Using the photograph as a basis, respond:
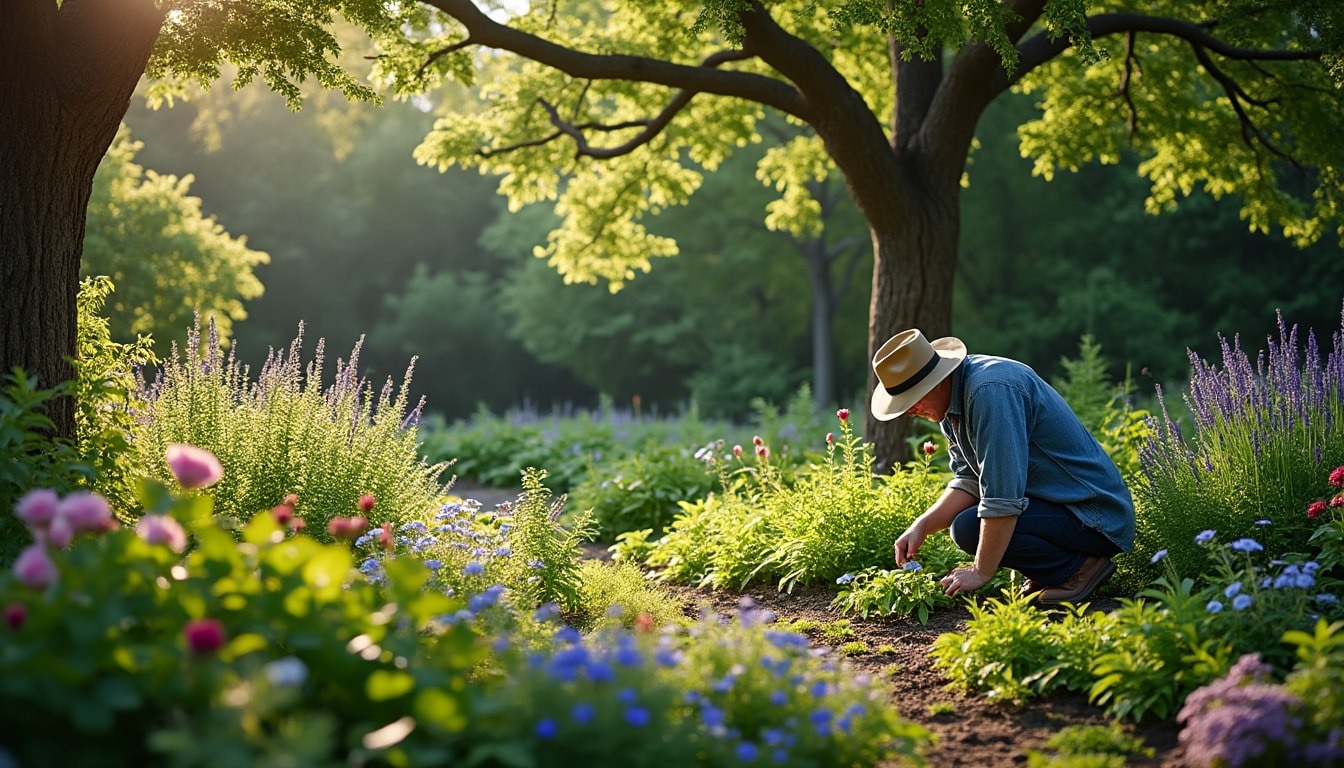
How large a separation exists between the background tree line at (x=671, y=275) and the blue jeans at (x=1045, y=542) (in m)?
14.7

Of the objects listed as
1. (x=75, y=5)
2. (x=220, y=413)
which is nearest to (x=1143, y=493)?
(x=220, y=413)

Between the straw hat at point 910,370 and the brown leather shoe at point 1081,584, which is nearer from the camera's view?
the straw hat at point 910,370

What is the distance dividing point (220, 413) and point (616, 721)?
11.8 ft

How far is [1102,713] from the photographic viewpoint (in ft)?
11.4

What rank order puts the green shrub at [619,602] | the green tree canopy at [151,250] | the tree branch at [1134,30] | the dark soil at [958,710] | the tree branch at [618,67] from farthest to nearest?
1. the green tree canopy at [151,250]
2. the tree branch at [1134,30]
3. the tree branch at [618,67]
4. the green shrub at [619,602]
5. the dark soil at [958,710]

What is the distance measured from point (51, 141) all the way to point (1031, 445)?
4466mm

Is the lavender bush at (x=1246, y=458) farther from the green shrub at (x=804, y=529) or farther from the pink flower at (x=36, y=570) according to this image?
the pink flower at (x=36, y=570)

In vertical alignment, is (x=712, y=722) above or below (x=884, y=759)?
above

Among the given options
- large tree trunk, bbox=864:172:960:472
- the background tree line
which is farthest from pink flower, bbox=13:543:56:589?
the background tree line

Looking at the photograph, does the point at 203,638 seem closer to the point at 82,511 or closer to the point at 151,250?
the point at 82,511

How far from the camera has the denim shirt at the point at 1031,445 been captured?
4180mm

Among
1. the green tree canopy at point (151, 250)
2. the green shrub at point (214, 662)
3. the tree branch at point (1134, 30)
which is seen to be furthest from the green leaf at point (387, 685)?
the green tree canopy at point (151, 250)

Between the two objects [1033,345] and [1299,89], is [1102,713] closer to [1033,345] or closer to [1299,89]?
[1299,89]

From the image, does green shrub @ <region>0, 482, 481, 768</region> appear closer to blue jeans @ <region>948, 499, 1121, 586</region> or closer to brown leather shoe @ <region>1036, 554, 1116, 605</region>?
blue jeans @ <region>948, 499, 1121, 586</region>
